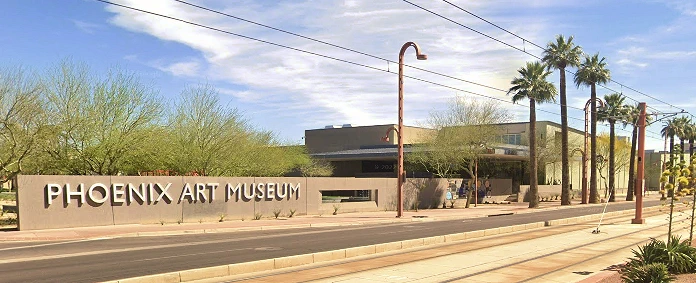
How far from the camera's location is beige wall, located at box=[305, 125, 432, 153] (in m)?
71.0

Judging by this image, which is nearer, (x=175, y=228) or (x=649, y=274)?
(x=649, y=274)

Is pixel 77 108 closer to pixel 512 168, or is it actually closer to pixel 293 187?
pixel 293 187

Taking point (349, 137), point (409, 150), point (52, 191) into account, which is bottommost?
point (52, 191)

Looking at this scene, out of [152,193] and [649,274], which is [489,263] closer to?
[649,274]

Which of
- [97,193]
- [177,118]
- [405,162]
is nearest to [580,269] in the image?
[97,193]

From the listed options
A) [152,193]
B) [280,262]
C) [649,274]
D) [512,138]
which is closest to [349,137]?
[512,138]

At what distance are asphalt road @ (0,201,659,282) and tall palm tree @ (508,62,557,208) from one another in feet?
87.7

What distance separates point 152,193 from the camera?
80.6ft


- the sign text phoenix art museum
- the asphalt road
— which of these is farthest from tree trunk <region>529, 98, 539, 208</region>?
the asphalt road

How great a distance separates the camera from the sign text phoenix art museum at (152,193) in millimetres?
21692

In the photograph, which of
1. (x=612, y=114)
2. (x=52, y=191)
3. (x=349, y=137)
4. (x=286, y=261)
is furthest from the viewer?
(x=349, y=137)

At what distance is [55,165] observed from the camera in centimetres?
2722

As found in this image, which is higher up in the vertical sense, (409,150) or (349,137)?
(349,137)

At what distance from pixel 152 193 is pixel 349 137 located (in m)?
52.5
